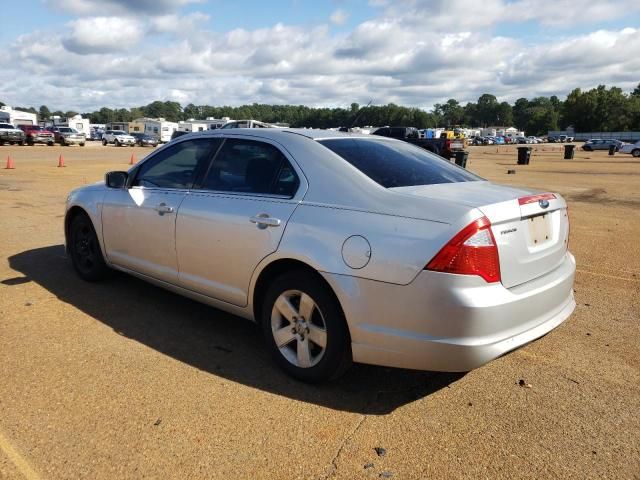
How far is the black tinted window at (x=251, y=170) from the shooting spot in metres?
3.67

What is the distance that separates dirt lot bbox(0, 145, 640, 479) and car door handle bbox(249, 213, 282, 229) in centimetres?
98

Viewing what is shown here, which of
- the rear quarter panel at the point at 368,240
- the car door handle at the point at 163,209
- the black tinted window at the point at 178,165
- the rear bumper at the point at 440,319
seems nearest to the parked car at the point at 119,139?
the black tinted window at the point at 178,165

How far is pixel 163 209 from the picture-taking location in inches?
170

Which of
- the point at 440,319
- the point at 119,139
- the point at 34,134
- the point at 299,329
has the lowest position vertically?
the point at 299,329

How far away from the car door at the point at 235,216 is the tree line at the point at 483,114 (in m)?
86.3

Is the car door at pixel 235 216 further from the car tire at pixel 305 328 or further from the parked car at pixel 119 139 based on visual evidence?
the parked car at pixel 119 139

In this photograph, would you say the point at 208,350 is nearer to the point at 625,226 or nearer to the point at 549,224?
the point at 549,224

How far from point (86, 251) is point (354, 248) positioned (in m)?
3.51

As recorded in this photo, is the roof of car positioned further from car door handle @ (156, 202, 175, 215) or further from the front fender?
the front fender

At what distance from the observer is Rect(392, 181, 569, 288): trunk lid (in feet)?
9.62

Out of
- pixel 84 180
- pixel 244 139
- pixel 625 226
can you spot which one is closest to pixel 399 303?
pixel 244 139

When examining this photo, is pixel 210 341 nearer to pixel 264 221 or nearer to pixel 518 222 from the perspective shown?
pixel 264 221

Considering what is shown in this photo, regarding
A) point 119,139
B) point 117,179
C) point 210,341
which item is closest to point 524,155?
point 117,179

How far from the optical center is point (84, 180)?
15.8m
